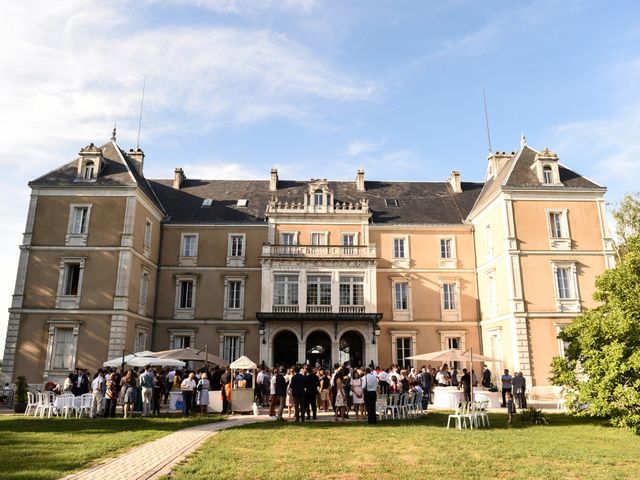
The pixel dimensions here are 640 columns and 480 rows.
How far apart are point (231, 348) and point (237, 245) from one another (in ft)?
20.4

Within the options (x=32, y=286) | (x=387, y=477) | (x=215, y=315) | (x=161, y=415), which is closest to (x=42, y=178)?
(x=32, y=286)

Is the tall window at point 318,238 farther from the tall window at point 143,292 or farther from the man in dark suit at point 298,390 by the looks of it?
the man in dark suit at point 298,390

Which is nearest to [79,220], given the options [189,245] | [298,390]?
[189,245]

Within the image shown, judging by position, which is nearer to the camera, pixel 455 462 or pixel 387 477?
pixel 387 477

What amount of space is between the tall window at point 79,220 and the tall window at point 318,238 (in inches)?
500

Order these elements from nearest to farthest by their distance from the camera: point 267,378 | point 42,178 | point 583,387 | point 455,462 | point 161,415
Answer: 1. point 455,462
2. point 583,387
3. point 161,415
4. point 267,378
5. point 42,178

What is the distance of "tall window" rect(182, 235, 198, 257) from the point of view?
96.2 ft

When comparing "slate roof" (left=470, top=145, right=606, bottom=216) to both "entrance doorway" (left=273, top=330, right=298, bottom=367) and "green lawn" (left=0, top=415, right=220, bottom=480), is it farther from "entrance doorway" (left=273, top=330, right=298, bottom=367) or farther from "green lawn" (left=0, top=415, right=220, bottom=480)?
"green lawn" (left=0, top=415, right=220, bottom=480)

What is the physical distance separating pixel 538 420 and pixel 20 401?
17.4 meters

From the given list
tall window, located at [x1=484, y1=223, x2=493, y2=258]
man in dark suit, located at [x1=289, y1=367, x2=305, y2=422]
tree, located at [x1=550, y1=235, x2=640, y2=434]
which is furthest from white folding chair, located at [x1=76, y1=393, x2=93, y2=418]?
tall window, located at [x1=484, y1=223, x2=493, y2=258]

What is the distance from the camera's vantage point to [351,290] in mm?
27703

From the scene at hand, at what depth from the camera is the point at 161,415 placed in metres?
16.4

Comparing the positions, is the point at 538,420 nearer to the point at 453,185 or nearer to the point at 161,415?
the point at 161,415

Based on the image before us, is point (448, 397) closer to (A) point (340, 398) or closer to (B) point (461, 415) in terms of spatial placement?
(A) point (340, 398)
